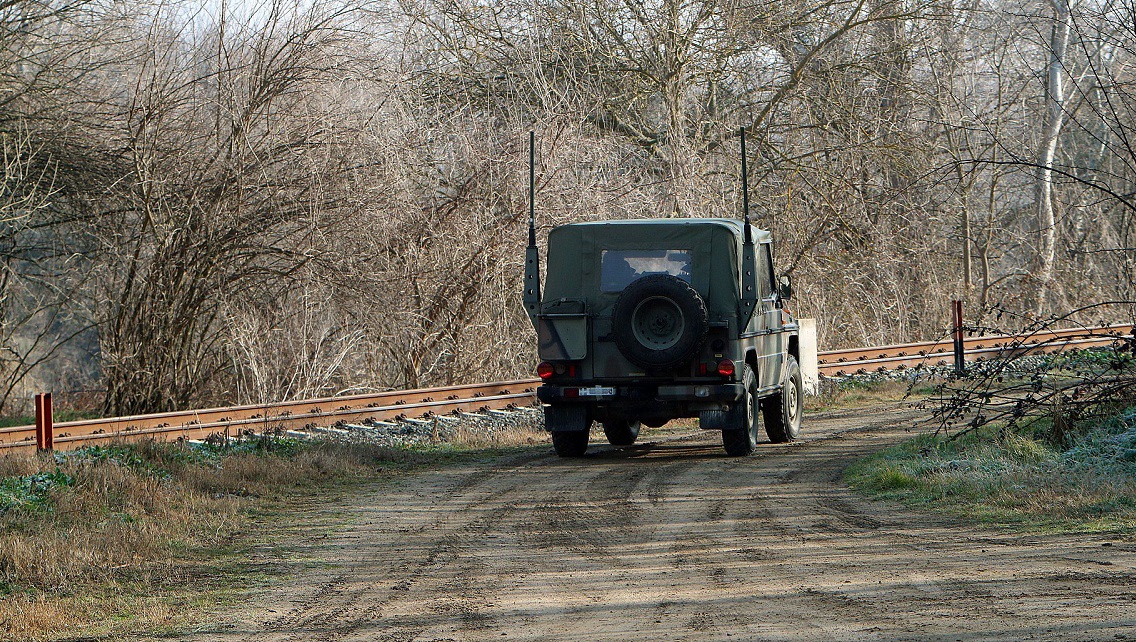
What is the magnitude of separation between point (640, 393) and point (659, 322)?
0.81m

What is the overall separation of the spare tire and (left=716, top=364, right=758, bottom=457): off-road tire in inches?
31.5

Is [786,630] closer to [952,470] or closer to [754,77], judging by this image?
[952,470]

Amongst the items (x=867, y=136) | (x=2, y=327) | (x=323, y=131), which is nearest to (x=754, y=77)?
(x=867, y=136)

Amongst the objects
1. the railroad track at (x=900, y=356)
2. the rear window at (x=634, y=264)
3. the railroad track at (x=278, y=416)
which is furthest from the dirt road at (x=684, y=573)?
the railroad track at (x=900, y=356)

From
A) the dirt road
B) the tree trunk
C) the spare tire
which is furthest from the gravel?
the tree trunk

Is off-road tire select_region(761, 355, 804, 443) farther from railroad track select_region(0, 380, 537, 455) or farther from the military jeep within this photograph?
railroad track select_region(0, 380, 537, 455)

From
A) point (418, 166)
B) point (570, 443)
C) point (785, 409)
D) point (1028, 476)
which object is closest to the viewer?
→ point (1028, 476)

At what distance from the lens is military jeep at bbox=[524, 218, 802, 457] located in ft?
40.3

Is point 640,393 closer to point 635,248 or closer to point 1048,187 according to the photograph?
point 635,248

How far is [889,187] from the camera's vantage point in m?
27.9

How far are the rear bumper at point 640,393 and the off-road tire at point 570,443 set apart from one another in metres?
0.61

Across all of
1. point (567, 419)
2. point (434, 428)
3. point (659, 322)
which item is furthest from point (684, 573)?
point (434, 428)

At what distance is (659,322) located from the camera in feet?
40.4

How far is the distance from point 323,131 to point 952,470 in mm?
11230
